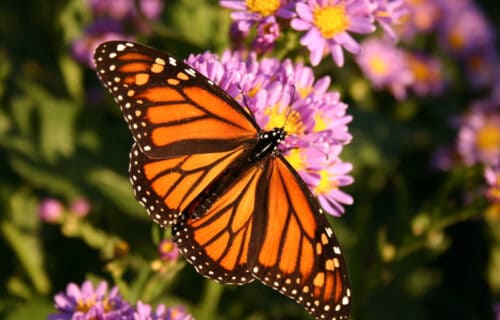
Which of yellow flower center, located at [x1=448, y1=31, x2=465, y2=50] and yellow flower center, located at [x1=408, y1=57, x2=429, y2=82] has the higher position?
yellow flower center, located at [x1=448, y1=31, x2=465, y2=50]

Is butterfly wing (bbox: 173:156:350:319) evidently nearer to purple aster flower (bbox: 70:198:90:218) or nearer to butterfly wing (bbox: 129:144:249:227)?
butterfly wing (bbox: 129:144:249:227)

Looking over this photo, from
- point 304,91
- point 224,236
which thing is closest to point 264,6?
point 304,91

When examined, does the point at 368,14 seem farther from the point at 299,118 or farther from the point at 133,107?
the point at 133,107

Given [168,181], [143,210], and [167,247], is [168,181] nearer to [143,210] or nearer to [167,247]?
[167,247]

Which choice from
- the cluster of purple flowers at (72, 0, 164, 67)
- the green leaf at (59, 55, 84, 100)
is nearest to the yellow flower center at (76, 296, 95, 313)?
the cluster of purple flowers at (72, 0, 164, 67)

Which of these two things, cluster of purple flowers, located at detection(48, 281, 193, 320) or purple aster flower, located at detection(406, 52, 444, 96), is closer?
cluster of purple flowers, located at detection(48, 281, 193, 320)

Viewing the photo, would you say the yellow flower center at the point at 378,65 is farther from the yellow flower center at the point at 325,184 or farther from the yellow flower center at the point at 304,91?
the yellow flower center at the point at 325,184
